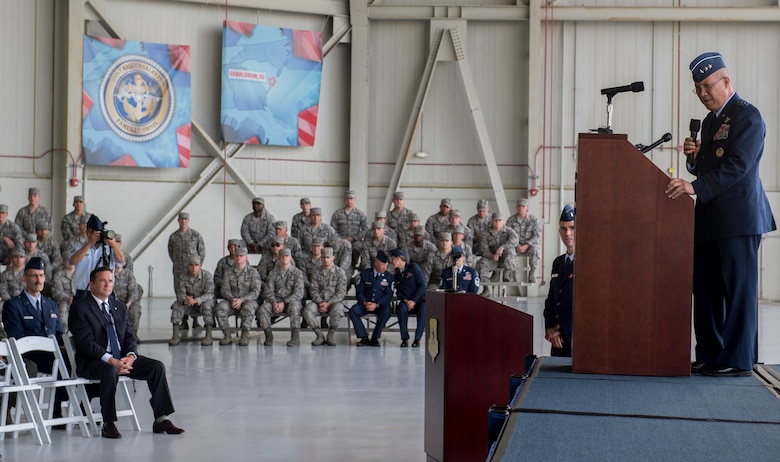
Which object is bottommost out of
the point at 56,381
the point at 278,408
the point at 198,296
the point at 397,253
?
the point at 278,408

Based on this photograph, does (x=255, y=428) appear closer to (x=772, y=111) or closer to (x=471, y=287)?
(x=471, y=287)

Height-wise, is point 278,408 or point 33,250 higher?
point 33,250

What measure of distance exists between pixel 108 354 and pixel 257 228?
7.86m

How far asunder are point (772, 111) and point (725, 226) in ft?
52.5

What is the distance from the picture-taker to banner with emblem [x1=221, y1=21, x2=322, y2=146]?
56.4ft

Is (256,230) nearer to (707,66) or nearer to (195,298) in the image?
(195,298)

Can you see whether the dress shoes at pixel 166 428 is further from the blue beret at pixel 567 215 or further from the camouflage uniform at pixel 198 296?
the camouflage uniform at pixel 198 296

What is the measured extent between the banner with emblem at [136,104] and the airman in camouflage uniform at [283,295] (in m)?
5.61

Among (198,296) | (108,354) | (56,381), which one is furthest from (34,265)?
(198,296)

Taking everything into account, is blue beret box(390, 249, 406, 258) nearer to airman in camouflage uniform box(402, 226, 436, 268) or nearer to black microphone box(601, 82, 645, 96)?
airman in camouflage uniform box(402, 226, 436, 268)

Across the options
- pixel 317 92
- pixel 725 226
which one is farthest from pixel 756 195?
pixel 317 92

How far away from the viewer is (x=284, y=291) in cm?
1220

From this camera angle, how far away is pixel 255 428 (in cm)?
660

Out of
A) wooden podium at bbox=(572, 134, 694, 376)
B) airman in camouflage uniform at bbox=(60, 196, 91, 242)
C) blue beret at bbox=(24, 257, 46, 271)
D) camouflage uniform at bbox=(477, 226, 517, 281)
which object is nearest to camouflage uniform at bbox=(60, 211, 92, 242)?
airman in camouflage uniform at bbox=(60, 196, 91, 242)
